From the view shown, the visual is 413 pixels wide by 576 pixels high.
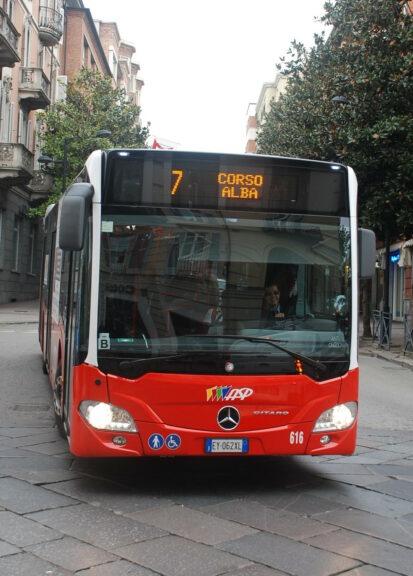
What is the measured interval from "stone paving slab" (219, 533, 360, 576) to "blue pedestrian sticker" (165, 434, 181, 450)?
1130 millimetres

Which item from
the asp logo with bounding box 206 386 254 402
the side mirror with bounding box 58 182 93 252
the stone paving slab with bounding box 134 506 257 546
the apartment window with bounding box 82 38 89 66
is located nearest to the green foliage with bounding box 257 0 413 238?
the asp logo with bounding box 206 386 254 402

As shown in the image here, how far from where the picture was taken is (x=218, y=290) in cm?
596

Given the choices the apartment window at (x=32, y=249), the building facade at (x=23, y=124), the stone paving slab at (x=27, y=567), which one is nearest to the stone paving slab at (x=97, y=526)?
the stone paving slab at (x=27, y=567)

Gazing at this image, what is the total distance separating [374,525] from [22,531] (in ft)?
7.39

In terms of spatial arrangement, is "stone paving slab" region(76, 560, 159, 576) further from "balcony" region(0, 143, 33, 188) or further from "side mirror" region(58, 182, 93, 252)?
"balcony" region(0, 143, 33, 188)

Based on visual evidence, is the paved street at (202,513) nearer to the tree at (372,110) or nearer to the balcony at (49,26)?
the tree at (372,110)

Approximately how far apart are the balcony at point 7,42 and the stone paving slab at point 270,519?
26.8 meters

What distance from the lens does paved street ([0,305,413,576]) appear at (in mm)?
4344

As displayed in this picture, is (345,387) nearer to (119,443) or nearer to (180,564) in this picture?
(119,443)

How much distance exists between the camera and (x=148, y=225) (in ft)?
19.7

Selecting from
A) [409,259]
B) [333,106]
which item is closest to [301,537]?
[333,106]

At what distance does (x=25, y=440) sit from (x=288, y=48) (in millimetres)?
20955

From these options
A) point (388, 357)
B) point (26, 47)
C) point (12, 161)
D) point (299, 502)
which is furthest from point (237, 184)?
point (26, 47)

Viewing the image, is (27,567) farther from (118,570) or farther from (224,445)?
(224,445)
